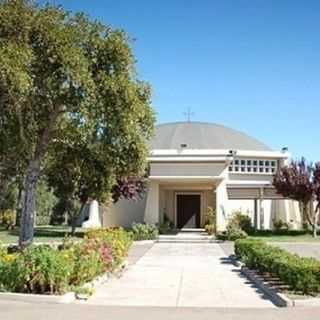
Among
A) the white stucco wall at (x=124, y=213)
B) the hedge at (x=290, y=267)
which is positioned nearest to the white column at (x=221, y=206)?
the white stucco wall at (x=124, y=213)

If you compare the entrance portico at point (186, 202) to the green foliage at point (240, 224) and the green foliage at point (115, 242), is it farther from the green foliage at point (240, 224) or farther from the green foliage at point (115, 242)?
the green foliage at point (115, 242)

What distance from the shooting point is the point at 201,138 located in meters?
45.8

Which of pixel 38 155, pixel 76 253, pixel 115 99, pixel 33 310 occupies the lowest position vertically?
pixel 33 310

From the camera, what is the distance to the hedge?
11453 millimetres

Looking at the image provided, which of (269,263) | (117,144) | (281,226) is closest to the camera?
(269,263)

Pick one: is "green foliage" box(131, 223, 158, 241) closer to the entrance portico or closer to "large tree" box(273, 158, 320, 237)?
the entrance portico

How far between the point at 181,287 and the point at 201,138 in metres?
32.6

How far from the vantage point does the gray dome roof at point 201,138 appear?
44719mm

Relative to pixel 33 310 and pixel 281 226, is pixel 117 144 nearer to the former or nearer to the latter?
pixel 33 310

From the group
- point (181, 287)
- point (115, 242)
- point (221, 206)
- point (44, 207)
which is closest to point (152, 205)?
point (221, 206)

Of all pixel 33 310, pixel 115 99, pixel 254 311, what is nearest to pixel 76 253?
pixel 33 310

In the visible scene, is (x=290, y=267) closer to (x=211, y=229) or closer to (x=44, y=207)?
(x=211, y=229)

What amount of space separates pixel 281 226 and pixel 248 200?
9.46 ft

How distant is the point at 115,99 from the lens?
17.2m
